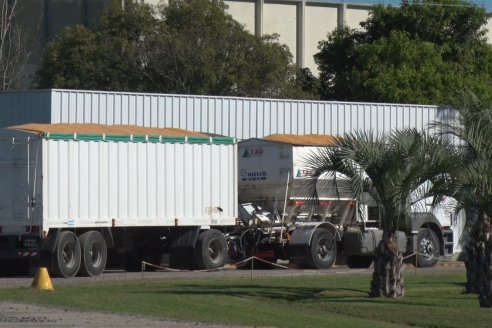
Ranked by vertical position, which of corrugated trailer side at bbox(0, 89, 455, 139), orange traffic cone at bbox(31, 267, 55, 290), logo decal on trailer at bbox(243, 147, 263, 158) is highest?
corrugated trailer side at bbox(0, 89, 455, 139)

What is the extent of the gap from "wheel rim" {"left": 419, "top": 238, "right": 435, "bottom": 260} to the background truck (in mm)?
447

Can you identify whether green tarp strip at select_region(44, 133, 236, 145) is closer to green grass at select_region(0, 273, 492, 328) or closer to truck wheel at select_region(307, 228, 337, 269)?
truck wheel at select_region(307, 228, 337, 269)

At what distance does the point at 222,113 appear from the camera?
4100 centimetres

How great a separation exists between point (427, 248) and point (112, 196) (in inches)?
420

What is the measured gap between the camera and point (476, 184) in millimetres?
22781

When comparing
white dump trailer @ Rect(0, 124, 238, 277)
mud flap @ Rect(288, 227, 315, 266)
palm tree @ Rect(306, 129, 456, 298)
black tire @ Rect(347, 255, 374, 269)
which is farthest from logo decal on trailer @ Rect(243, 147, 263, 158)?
palm tree @ Rect(306, 129, 456, 298)

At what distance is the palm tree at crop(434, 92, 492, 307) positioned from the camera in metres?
22.8

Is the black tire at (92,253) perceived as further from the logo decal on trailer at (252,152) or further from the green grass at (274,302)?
the logo decal on trailer at (252,152)

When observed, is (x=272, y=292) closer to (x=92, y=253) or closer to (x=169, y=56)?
(x=92, y=253)

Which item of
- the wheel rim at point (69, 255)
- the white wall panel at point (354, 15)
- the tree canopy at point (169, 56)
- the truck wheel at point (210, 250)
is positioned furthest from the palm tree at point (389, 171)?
the white wall panel at point (354, 15)

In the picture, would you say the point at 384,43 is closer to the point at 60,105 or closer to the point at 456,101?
the point at 60,105

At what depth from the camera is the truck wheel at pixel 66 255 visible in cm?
2925

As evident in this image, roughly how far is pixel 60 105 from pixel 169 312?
1764cm

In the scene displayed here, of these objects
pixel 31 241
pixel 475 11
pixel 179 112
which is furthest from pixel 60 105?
pixel 475 11
